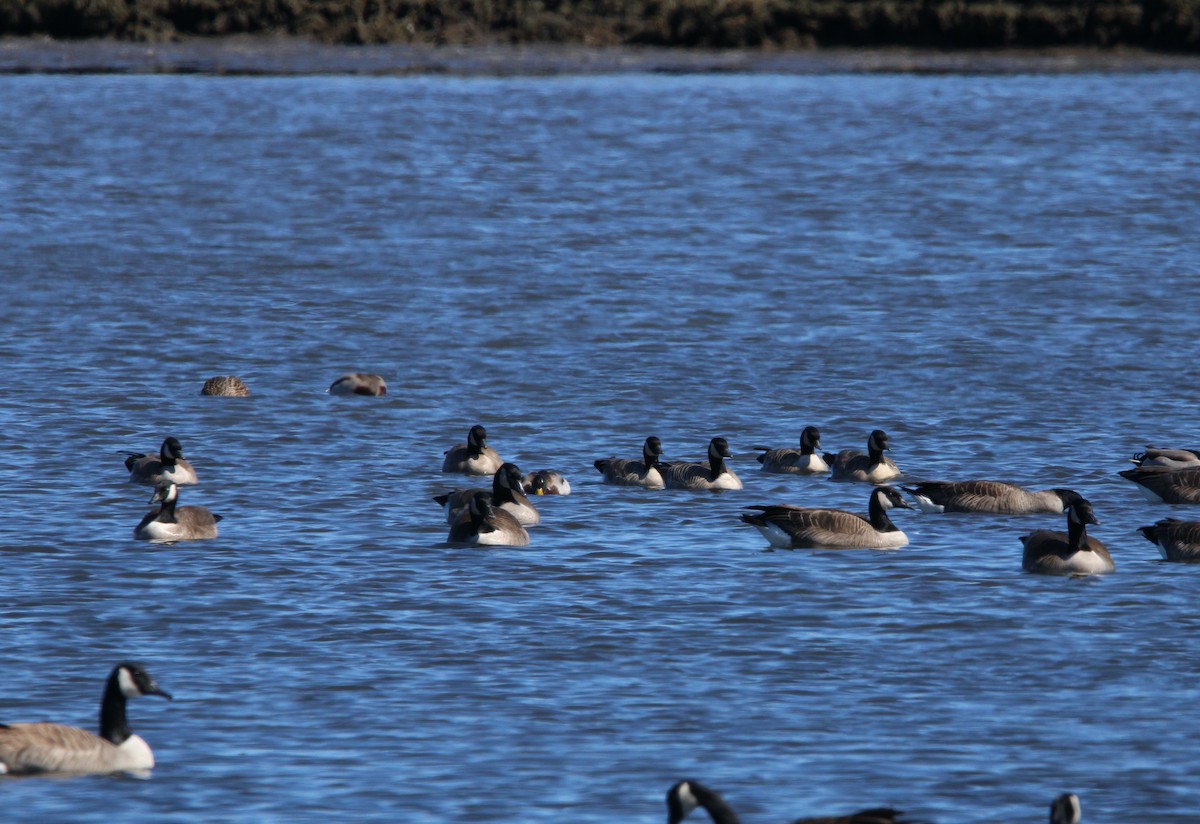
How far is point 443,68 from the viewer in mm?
71438

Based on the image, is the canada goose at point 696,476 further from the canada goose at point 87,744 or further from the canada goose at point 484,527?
the canada goose at point 87,744

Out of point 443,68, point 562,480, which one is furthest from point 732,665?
point 443,68

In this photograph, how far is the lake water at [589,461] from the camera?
13.2m

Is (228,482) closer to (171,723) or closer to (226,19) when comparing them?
(171,723)

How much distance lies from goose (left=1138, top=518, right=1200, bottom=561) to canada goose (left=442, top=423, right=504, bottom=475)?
7.09m

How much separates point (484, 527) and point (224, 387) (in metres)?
8.24

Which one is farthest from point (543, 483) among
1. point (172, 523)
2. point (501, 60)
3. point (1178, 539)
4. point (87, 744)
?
point (501, 60)

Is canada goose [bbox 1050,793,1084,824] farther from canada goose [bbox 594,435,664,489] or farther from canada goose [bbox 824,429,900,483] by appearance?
canada goose [bbox 824,429,900,483]

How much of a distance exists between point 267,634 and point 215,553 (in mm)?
2879

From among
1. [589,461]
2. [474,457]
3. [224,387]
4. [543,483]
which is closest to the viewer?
[543,483]

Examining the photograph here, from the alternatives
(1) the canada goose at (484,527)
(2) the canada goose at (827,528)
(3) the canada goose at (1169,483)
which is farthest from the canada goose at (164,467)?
(3) the canada goose at (1169,483)

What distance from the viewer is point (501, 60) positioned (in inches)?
2837

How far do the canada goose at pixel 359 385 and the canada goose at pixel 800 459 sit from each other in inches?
230

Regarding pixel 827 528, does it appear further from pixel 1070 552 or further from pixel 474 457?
pixel 474 457
